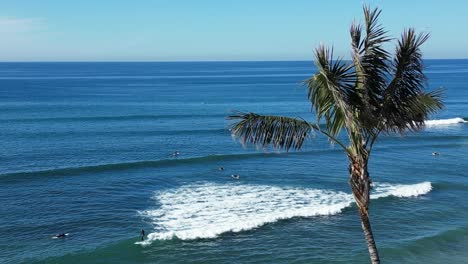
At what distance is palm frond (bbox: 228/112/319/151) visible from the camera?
Answer: 10.7 meters

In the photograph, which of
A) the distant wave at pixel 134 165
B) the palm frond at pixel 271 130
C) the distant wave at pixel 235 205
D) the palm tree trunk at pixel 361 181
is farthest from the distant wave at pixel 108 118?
the palm tree trunk at pixel 361 181

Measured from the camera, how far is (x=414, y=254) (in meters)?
23.7

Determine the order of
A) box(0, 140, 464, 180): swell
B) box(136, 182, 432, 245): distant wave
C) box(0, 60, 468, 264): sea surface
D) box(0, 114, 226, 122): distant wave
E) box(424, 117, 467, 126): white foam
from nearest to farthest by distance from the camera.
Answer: box(0, 60, 468, 264): sea surface < box(136, 182, 432, 245): distant wave < box(0, 140, 464, 180): swell < box(424, 117, 467, 126): white foam < box(0, 114, 226, 122): distant wave

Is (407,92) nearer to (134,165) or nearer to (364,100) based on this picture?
(364,100)

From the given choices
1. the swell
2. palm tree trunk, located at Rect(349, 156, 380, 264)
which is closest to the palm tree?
palm tree trunk, located at Rect(349, 156, 380, 264)

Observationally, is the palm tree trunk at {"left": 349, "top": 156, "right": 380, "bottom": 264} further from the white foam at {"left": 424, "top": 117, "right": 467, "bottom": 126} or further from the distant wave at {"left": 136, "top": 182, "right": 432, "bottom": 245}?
the white foam at {"left": 424, "top": 117, "right": 467, "bottom": 126}

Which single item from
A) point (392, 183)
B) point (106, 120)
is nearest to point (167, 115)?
point (106, 120)

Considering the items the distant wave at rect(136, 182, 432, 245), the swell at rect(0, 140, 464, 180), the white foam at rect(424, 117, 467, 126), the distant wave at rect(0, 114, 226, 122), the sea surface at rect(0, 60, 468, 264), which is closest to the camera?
the sea surface at rect(0, 60, 468, 264)

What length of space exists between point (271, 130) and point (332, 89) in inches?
66.2

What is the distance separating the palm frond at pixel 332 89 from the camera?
985cm

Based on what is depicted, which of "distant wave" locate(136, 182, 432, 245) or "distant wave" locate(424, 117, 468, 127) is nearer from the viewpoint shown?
"distant wave" locate(136, 182, 432, 245)

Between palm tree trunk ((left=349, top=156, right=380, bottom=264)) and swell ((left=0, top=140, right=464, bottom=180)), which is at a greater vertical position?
palm tree trunk ((left=349, top=156, right=380, bottom=264))

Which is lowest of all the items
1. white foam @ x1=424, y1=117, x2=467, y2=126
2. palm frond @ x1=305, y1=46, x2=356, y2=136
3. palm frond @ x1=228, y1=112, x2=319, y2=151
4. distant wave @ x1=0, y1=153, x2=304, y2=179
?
distant wave @ x1=0, y1=153, x2=304, y2=179

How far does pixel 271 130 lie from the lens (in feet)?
35.2
